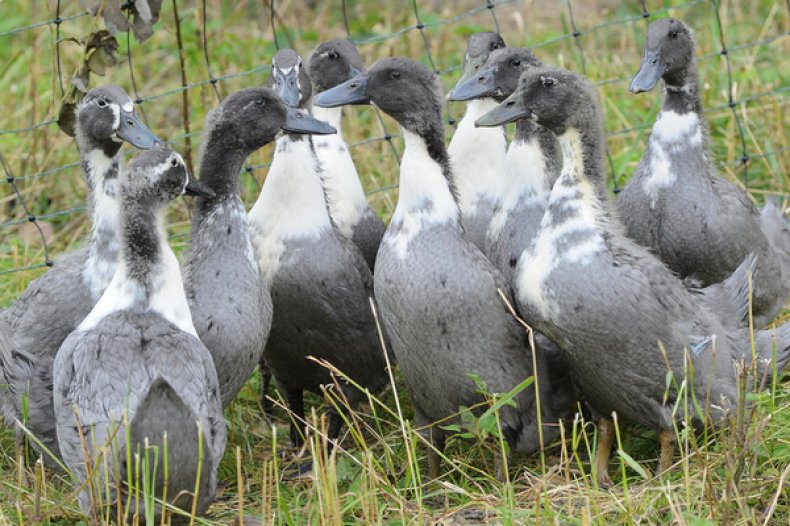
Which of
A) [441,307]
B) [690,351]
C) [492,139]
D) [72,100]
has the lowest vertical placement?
[690,351]

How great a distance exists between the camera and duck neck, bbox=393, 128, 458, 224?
4.88m

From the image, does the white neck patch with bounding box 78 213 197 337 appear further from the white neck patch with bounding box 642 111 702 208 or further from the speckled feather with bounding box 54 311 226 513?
the white neck patch with bounding box 642 111 702 208

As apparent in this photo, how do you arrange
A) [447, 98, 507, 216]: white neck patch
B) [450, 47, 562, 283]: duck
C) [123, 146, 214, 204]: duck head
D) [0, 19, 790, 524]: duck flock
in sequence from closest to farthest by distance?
[0, 19, 790, 524]: duck flock, [123, 146, 214, 204]: duck head, [450, 47, 562, 283]: duck, [447, 98, 507, 216]: white neck patch

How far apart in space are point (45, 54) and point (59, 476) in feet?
14.4

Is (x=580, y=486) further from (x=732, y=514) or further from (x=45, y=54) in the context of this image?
(x=45, y=54)

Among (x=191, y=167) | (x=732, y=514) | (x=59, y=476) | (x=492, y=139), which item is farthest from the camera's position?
(x=191, y=167)

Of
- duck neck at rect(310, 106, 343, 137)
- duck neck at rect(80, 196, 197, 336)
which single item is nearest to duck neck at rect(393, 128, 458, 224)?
duck neck at rect(80, 196, 197, 336)

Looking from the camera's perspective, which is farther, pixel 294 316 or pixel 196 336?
pixel 294 316

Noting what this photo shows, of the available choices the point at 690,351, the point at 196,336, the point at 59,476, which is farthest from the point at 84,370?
the point at 690,351

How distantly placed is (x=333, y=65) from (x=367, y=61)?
2449 mm

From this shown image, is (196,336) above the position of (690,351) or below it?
above

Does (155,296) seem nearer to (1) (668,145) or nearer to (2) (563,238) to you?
(2) (563,238)

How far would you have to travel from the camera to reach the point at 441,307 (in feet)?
15.7

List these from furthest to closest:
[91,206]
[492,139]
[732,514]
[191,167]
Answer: [191,167]
[492,139]
[91,206]
[732,514]
